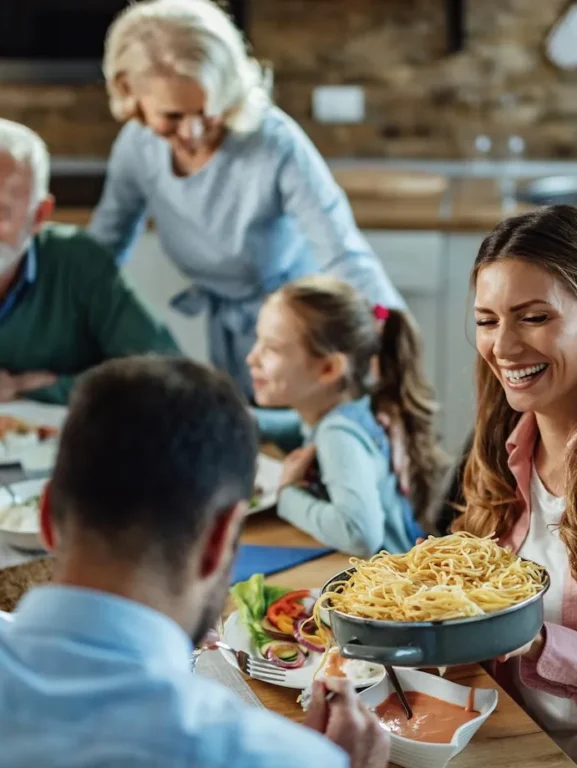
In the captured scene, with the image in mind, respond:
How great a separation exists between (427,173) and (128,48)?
87.9 inches

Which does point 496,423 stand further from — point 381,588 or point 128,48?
point 128,48

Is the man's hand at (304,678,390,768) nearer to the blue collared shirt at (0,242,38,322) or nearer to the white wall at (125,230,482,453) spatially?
the blue collared shirt at (0,242,38,322)

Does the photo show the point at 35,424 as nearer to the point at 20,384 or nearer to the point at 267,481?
the point at 20,384

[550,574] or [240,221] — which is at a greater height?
[240,221]

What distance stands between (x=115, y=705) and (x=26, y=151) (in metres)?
1.90

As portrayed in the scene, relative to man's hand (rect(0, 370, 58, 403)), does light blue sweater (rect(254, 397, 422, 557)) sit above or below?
above

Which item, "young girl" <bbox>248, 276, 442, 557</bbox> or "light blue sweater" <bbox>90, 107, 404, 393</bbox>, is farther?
"light blue sweater" <bbox>90, 107, 404, 393</bbox>

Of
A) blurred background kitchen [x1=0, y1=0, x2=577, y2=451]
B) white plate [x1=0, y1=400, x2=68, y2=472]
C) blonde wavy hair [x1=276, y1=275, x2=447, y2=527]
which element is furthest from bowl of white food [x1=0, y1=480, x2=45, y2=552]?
blurred background kitchen [x1=0, y1=0, x2=577, y2=451]

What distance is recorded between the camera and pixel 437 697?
4.19 feet

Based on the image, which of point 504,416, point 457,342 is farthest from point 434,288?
point 504,416

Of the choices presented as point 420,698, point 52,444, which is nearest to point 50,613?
point 420,698

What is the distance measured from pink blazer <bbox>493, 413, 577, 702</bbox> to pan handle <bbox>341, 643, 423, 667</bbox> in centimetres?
30

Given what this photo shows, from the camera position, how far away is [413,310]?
12.6 feet

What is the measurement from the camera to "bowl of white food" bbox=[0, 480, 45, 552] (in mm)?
1748
